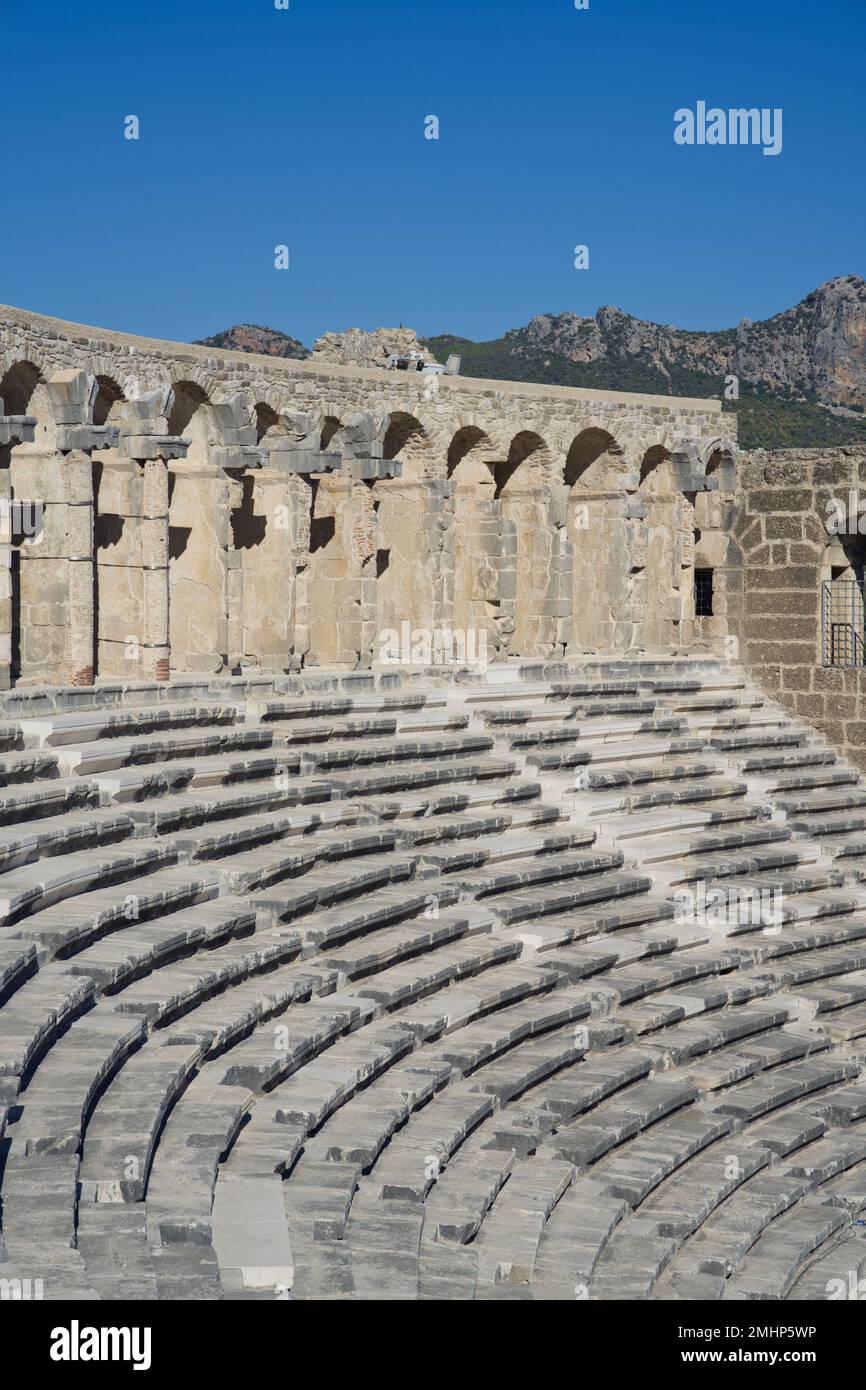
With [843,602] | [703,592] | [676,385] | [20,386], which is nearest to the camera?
[20,386]

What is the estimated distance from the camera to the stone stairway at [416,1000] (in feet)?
20.6

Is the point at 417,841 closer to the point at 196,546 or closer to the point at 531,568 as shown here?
the point at 196,546

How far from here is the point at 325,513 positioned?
1773cm

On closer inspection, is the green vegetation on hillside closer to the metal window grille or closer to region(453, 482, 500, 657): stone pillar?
region(453, 482, 500, 657): stone pillar

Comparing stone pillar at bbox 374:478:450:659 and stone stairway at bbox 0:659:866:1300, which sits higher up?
stone pillar at bbox 374:478:450:659

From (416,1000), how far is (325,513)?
8.95 m

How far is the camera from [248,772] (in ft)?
37.2

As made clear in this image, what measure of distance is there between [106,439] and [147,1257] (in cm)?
931

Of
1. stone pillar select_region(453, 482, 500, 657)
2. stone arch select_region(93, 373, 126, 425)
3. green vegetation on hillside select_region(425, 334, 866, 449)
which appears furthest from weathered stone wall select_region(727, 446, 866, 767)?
green vegetation on hillside select_region(425, 334, 866, 449)

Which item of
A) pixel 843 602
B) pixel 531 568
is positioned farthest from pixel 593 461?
pixel 843 602

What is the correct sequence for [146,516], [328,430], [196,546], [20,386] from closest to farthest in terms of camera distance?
[20,386], [146,516], [196,546], [328,430]

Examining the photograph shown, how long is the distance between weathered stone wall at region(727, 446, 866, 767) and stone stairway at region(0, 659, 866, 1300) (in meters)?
2.30

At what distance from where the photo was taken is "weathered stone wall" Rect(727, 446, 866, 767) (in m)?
17.5

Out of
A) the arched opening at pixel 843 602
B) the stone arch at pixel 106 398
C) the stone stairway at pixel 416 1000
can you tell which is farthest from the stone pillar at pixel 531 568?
the stone arch at pixel 106 398
